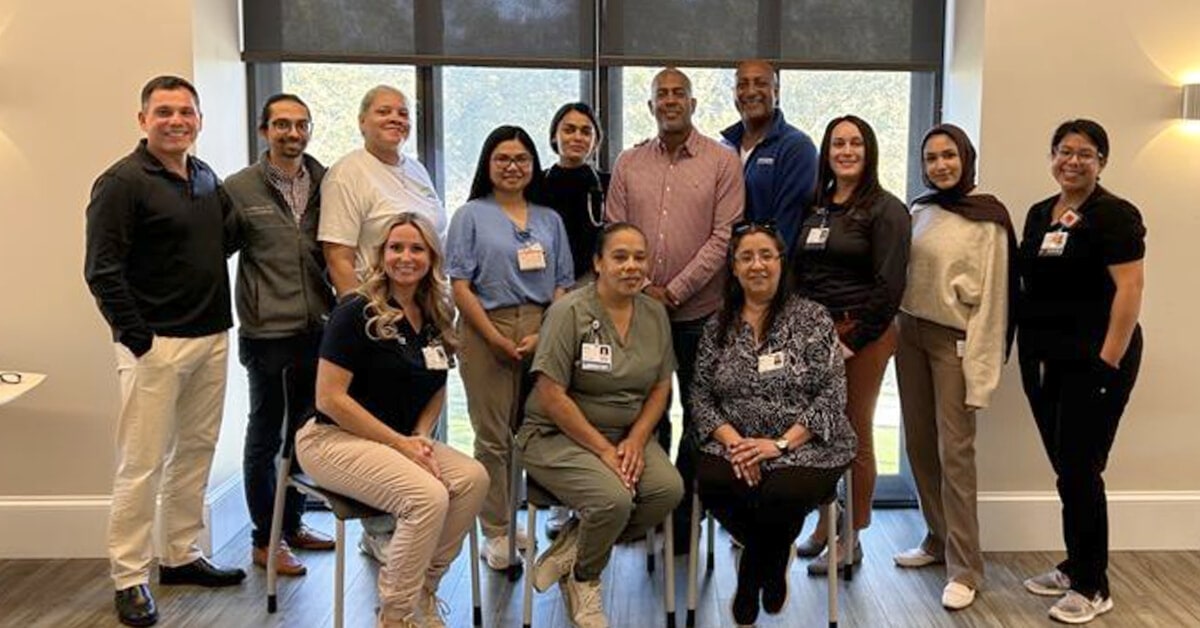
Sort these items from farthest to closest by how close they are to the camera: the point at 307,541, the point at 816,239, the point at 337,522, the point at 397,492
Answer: the point at 307,541, the point at 816,239, the point at 337,522, the point at 397,492

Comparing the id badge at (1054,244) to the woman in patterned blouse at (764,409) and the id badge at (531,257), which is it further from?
the id badge at (531,257)

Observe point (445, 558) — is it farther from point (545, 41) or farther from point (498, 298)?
point (545, 41)

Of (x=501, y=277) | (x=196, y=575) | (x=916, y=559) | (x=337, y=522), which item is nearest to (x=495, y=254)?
(x=501, y=277)

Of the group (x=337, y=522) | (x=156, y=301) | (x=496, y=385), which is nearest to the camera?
→ (x=337, y=522)

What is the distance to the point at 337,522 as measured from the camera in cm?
281

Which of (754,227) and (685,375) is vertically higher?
(754,227)

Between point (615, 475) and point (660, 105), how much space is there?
1.28 metres

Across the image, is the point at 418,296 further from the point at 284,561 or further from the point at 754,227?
the point at 284,561

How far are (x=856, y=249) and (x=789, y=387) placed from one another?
54 cm

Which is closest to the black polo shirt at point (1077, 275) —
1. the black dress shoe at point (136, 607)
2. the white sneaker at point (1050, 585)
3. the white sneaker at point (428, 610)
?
the white sneaker at point (1050, 585)

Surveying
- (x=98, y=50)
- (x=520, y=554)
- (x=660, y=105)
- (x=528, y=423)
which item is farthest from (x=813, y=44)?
(x=98, y=50)

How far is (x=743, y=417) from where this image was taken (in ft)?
9.88

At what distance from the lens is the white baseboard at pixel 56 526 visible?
11.9 feet

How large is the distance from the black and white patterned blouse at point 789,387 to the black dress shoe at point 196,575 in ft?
5.58
